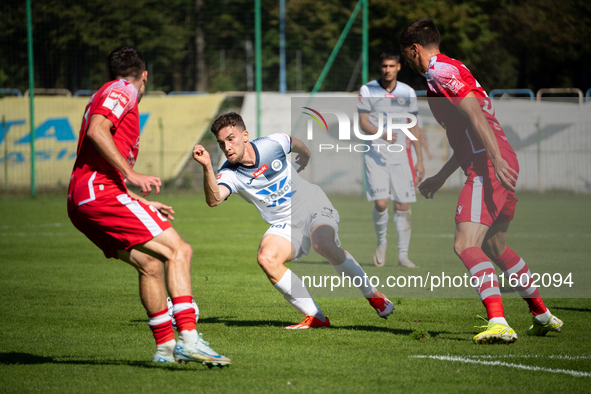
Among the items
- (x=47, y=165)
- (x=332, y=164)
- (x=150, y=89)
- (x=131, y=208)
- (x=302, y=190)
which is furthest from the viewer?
(x=150, y=89)

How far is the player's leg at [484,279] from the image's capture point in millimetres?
4730

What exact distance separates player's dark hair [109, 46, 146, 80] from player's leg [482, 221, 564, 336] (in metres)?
2.90

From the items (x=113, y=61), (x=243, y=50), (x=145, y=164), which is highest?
(x=243, y=50)

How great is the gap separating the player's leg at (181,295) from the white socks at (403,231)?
5096 millimetres

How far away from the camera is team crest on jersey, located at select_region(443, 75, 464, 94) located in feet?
15.9

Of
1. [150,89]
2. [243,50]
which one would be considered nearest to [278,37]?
[243,50]

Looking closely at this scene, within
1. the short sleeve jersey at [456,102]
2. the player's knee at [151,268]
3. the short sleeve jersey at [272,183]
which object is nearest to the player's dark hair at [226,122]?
the short sleeve jersey at [272,183]

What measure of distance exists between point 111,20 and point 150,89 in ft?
12.1

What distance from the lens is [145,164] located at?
78.6 feet

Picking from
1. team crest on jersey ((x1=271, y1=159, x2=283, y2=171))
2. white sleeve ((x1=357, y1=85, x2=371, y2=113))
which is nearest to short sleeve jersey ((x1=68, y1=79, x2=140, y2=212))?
team crest on jersey ((x1=271, y1=159, x2=283, y2=171))

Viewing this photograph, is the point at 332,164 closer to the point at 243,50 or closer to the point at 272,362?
the point at 243,50

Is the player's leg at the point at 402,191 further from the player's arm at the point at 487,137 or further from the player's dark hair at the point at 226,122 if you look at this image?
the player's arm at the point at 487,137

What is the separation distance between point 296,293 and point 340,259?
530 mm

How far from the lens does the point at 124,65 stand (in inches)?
180
